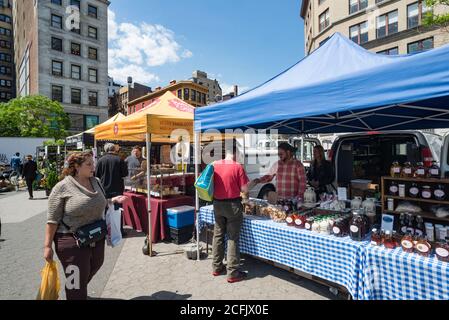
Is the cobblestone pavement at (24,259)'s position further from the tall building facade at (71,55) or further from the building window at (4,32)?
the building window at (4,32)

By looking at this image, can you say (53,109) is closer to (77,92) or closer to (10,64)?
(77,92)

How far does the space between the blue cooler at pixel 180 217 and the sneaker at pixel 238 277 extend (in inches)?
73.8

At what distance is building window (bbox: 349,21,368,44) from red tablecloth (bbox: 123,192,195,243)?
26850 millimetres

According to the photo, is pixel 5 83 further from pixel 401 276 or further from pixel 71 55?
pixel 401 276

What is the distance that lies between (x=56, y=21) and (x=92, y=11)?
5.21m

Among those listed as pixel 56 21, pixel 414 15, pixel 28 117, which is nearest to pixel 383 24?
pixel 414 15

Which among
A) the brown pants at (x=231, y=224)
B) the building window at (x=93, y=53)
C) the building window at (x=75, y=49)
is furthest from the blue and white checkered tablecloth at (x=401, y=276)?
the building window at (x=93, y=53)

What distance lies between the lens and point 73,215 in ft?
8.02

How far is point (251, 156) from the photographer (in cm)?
1078

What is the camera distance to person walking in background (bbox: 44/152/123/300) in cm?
243

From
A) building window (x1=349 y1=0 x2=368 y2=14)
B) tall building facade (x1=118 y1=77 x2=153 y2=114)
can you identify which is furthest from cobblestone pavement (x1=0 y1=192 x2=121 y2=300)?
tall building facade (x1=118 y1=77 x2=153 y2=114)

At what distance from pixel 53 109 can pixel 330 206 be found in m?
30.6

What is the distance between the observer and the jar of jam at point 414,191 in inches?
107
